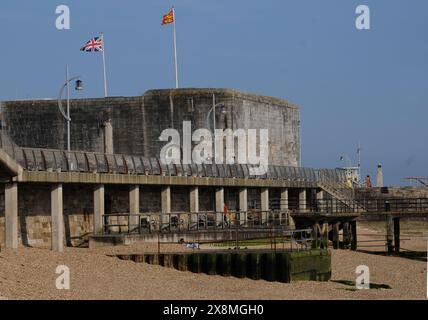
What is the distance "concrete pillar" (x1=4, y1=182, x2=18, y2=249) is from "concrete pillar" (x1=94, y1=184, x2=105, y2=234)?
24.0ft

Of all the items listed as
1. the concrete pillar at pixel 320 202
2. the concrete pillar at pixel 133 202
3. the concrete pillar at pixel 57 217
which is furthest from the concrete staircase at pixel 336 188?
the concrete pillar at pixel 57 217

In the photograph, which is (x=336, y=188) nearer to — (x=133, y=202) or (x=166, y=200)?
(x=166, y=200)

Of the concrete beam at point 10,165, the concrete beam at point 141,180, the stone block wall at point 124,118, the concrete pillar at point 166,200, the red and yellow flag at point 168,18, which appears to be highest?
the red and yellow flag at point 168,18

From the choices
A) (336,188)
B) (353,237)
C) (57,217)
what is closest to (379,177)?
(336,188)

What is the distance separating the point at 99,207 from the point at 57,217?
4.75 meters

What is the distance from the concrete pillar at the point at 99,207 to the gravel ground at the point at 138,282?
3230mm

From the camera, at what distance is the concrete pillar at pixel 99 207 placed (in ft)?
156

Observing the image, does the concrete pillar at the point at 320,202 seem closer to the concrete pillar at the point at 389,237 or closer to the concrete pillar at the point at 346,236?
the concrete pillar at the point at 346,236

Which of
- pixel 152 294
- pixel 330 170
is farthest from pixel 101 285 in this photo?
pixel 330 170

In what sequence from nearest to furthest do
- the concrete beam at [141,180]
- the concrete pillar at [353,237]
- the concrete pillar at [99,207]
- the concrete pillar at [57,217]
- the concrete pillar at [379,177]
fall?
1. the concrete beam at [141,180]
2. the concrete pillar at [57,217]
3. the concrete pillar at [99,207]
4. the concrete pillar at [353,237]
5. the concrete pillar at [379,177]

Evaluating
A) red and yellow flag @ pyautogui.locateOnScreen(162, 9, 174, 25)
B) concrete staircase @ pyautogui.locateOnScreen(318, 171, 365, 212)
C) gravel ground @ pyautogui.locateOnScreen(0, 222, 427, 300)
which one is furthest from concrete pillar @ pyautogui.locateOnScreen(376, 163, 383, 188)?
gravel ground @ pyautogui.locateOnScreen(0, 222, 427, 300)

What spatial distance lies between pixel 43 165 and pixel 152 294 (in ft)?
48.0

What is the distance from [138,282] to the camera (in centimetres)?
3397

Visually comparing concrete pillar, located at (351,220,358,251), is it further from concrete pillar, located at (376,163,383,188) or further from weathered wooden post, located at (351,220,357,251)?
concrete pillar, located at (376,163,383,188)
